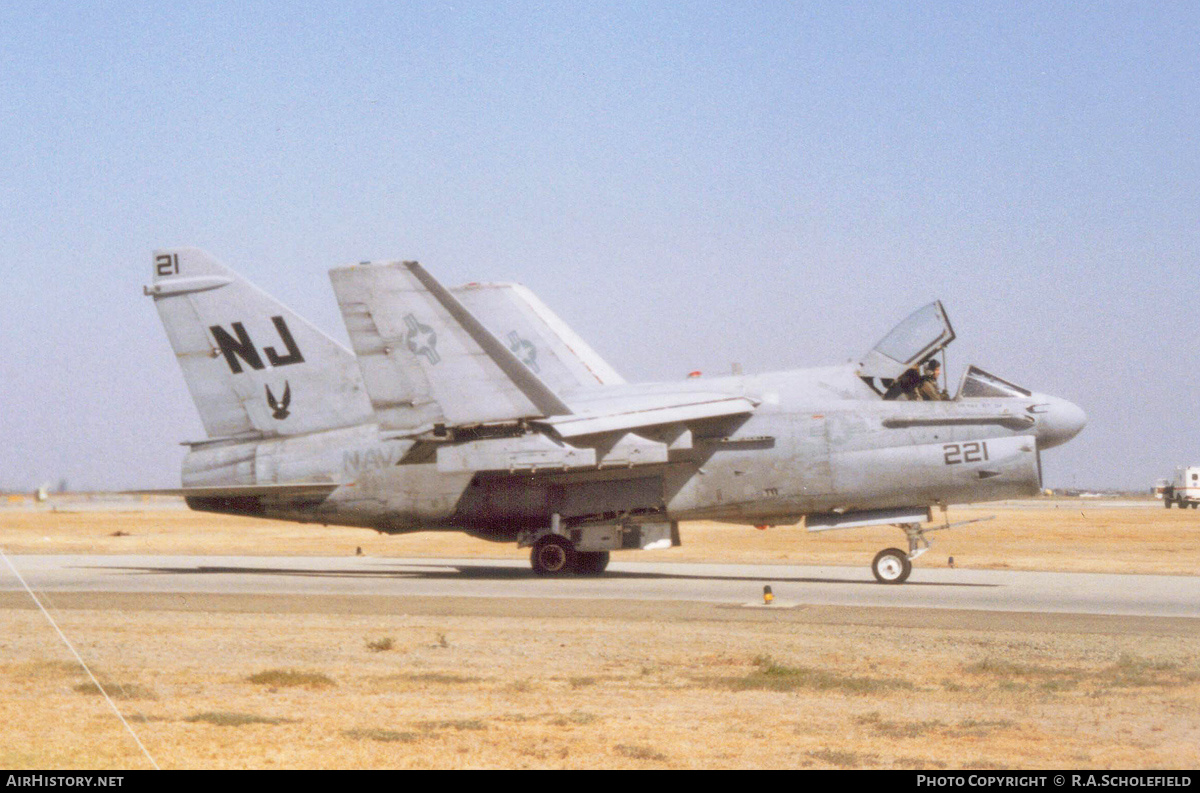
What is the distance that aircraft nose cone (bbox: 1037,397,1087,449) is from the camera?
74.9 ft

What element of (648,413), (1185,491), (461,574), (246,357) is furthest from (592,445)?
(1185,491)

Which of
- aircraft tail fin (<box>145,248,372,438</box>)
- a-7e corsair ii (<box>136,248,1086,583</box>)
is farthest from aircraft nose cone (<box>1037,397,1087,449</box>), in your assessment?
aircraft tail fin (<box>145,248,372,438</box>)

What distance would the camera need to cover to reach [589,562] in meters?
25.5

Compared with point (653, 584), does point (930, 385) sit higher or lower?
higher

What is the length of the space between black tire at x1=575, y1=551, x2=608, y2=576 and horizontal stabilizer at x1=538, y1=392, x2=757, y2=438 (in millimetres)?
3517

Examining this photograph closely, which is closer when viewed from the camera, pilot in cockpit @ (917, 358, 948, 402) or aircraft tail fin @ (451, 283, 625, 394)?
pilot in cockpit @ (917, 358, 948, 402)

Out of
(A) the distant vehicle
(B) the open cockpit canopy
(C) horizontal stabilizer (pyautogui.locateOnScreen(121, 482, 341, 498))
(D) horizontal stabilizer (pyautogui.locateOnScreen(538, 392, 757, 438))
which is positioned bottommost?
(A) the distant vehicle

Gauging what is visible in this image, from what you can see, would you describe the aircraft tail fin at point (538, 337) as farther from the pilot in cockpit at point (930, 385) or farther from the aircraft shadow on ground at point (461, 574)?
the pilot in cockpit at point (930, 385)

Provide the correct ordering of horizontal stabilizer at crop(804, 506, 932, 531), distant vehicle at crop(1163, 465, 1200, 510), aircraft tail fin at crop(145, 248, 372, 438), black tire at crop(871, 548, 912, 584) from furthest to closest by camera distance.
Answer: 1. distant vehicle at crop(1163, 465, 1200, 510)
2. aircraft tail fin at crop(145, 248, 372, 438)
3. black tire at crop(871, 548, 912, 584)
4. horizontal stabilizer at crop(804, 506, 932, 531)

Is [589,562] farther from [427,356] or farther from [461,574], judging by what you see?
[427,356]

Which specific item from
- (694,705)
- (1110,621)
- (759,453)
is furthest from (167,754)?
(759,453)

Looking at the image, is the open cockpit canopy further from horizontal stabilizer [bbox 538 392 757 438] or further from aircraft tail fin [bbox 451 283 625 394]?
aircraft tail fin [bbox 451 283 625 394]

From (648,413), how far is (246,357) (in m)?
9.00

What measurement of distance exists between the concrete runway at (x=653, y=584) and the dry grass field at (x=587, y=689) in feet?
5.91
